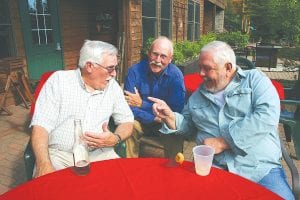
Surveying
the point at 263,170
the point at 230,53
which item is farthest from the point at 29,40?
the point at 263,170

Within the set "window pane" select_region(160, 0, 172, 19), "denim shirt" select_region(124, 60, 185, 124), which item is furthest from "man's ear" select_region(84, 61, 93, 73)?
"window pane" select_region(160, 0, 172, 19)

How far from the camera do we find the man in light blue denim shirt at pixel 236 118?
6.29 feet

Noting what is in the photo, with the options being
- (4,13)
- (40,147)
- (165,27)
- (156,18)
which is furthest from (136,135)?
(165,27)

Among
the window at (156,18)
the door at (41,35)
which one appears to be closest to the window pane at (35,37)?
the door at (41,35)

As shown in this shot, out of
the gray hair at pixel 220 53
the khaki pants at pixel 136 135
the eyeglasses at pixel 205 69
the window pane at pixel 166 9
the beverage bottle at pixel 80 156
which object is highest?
the window pane at pixel 166 9

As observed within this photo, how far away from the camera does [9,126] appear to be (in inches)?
188

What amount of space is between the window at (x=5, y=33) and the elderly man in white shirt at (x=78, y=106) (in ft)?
13.2

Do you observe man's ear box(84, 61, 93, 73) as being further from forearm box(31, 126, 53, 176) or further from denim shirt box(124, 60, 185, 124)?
denim shirt box(124, 60, 185, 124)

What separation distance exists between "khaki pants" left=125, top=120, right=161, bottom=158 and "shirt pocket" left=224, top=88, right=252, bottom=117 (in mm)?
1165

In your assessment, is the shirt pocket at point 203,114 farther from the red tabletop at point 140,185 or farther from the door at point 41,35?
the door at point 41,35

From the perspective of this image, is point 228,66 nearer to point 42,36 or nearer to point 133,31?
point 42,36

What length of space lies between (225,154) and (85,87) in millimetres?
1100

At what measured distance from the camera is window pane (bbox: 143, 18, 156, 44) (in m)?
8.82

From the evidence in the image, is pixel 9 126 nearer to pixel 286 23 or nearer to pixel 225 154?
pixel 225 154
